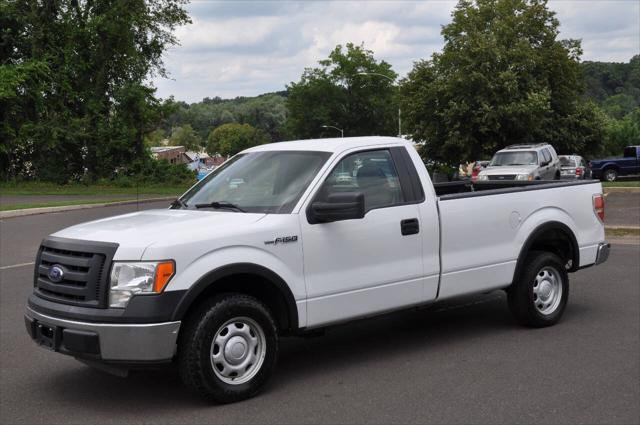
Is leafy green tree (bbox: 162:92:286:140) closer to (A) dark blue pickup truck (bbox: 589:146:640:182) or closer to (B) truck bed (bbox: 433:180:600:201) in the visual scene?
(A) dark blue pickup truck (bbox: 589:146:640:182)

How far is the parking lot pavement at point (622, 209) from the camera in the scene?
16261 millimetres

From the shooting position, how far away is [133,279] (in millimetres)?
4719

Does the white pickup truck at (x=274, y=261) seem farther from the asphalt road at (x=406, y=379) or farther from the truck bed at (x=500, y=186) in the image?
the asphalt road at (x=406, y=379)

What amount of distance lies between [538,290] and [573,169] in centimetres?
2612

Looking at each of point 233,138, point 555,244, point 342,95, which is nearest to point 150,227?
point 555,244

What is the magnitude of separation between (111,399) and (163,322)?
0.93m

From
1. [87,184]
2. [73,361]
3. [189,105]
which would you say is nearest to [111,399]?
[73,361]

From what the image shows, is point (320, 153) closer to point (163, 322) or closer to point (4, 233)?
point (163, 322)

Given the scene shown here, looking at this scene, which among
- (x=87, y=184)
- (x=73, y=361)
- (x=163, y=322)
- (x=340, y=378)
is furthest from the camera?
(x=87, y=184)

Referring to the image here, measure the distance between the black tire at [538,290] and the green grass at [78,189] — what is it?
2734 cm

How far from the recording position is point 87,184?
133 ft

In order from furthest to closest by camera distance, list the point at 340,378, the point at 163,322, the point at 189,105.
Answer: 1. the point at 189,105
2. the point at 340,378
3. the point at 163,322

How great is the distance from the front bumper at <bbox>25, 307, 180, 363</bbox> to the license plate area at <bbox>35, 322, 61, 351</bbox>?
3.4 inches

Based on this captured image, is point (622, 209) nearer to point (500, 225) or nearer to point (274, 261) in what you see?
point (500, 225)
